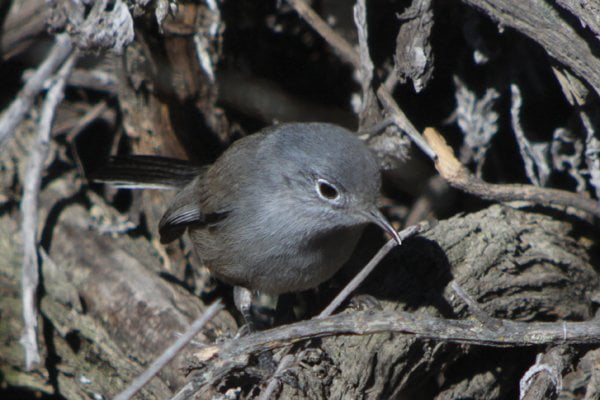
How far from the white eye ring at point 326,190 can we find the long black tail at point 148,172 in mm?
1208

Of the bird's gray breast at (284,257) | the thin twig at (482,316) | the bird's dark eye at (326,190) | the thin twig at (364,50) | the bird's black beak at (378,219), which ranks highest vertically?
the thin twig at (364,50)

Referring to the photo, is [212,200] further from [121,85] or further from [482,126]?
[482,126]

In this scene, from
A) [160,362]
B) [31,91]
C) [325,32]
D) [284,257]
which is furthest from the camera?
[31,91]

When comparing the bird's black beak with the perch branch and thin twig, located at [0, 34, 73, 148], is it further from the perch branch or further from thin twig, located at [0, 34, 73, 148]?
thin twig, located at [0, 34, 73, 148]

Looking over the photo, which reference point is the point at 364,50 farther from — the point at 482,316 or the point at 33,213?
the point at 33,213

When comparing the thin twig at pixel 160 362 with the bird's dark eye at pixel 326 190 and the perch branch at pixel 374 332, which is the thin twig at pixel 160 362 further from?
the bird's dark eye at pixel 326 190

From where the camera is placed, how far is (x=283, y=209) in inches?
138

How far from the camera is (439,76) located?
182 inches

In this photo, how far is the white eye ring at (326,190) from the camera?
3.39m

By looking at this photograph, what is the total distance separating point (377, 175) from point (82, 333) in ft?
6.48

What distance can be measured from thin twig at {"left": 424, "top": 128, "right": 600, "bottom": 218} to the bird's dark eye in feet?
2.11

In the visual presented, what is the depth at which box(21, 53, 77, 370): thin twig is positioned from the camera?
3844mm

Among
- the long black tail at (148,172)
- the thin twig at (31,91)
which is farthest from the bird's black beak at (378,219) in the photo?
the thin twig at (31,91)

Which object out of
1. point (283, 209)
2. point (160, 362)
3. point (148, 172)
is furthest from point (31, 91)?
point (160, 362)
